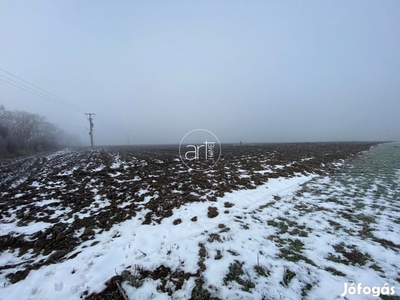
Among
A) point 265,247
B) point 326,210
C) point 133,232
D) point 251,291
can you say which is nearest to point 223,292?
point 251,291

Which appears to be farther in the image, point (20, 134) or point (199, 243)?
point (20, 134)

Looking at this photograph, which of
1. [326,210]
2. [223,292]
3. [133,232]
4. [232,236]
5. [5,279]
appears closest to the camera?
[223,292]

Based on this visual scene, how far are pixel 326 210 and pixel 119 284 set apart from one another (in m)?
7.48

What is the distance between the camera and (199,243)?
4.76 m

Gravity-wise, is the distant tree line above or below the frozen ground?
above

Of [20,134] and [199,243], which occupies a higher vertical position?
[20,134]

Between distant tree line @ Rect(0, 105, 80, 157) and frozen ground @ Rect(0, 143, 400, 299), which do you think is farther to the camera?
distant tree line @ Rect(0, 105, 80, 157)

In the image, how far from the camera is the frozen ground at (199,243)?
3387 millimetres

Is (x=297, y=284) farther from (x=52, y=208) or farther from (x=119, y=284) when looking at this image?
(x=52, y=208)

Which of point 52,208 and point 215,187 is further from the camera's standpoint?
point 215,187

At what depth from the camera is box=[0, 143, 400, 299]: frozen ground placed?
339 cm

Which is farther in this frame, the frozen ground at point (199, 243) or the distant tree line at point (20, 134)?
the distant tree line at point (20, 134)

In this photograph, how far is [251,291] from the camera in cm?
322

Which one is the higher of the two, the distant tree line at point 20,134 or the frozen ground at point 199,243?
the distant tree line at point 20,134
